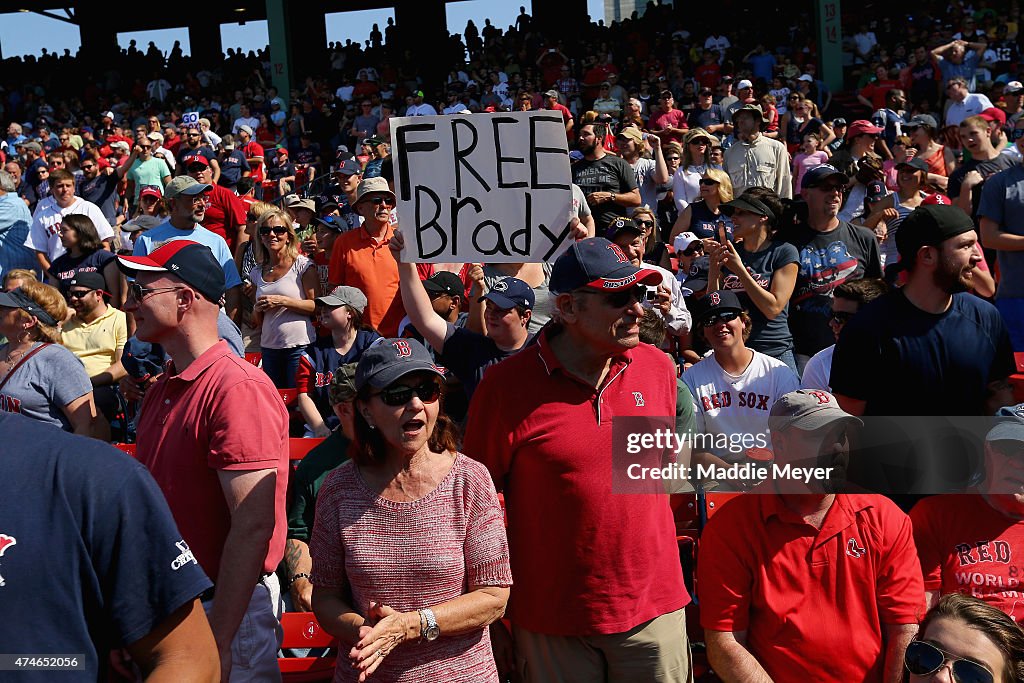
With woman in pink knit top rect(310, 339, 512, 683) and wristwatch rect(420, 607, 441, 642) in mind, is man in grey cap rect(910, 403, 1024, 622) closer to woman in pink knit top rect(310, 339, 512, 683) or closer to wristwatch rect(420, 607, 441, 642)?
woman in pink knit top rect(310, 339, 512, 683)

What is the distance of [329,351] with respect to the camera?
6609 millimetres

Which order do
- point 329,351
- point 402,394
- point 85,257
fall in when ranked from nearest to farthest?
point 402,394
point 329,351
point 85,257

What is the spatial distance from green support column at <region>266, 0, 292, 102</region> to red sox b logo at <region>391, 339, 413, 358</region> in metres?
21.2

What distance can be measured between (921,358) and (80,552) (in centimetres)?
298

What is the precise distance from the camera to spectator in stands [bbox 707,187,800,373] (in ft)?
18.8

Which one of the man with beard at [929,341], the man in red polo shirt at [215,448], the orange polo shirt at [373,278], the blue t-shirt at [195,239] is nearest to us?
the man in red polo shirt at [215,448]

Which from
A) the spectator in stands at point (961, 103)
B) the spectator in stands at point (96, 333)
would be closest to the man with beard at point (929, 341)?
the spectator in stands at point (96, 333)

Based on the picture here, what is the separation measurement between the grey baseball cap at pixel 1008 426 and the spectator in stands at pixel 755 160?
6.47 metres

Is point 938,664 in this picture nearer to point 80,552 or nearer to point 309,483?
point 80,552

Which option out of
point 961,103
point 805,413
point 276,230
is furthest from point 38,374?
point 961,103

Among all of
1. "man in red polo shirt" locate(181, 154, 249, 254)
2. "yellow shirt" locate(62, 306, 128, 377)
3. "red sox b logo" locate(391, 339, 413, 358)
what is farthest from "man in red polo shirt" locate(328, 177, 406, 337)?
"red sox b logo" locate(391, 339, 413, 358)

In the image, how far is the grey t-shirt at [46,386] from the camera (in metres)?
5.42

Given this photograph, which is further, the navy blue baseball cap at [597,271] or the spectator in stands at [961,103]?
the spectator in stands at [961,103]

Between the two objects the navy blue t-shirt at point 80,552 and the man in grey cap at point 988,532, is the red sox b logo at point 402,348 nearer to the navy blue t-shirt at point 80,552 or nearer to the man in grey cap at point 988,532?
the navy blue t-shirt at point 80,552
